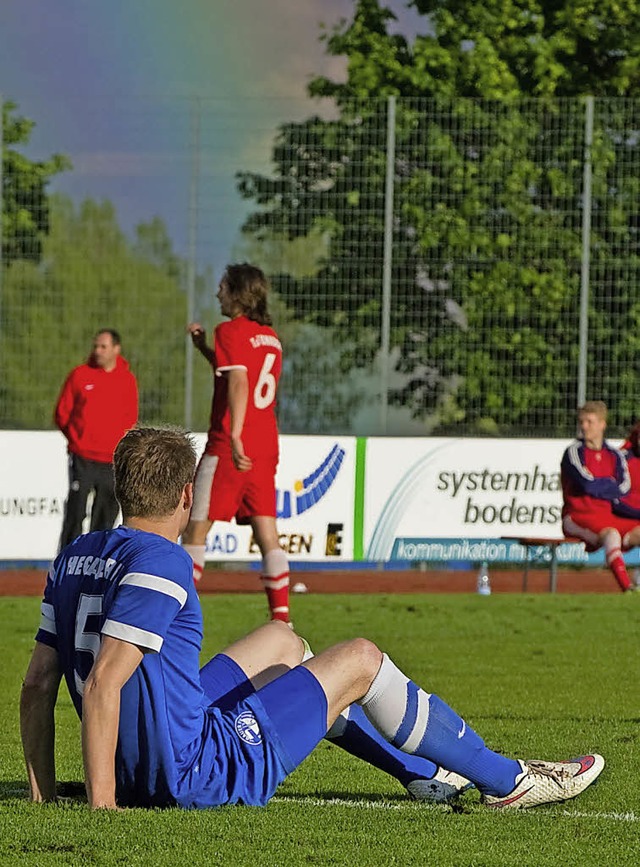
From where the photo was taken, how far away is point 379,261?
21406 millimetres

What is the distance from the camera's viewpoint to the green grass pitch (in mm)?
4812

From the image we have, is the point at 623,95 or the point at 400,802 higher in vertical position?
the point at 623,95

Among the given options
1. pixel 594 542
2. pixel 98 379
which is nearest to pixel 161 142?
pixel 98 379

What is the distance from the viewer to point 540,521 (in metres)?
19.9

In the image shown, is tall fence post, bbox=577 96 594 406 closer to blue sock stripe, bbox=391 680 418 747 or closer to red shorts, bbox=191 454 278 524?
red shorts, bbox=191 454 278 524

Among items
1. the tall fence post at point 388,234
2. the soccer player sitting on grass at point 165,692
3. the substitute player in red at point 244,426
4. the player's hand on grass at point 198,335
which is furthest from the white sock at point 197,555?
the tall fence post at point 388,234

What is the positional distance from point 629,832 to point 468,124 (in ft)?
55.7

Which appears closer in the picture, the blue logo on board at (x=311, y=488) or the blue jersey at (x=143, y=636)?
the blue jersey at (x=143, y=636)

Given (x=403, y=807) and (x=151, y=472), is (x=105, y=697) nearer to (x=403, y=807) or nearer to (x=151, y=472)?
(x=151, y=472)

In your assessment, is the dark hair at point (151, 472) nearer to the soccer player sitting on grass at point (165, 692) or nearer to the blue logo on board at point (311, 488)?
the soccer player sitting on grass at point (165, 692)

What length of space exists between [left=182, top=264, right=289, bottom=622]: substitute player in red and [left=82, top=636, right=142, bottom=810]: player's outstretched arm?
6.83m

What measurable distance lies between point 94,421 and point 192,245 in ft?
18.4

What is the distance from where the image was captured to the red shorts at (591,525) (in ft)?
53.6

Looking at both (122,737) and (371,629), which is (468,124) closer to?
(371,629)
